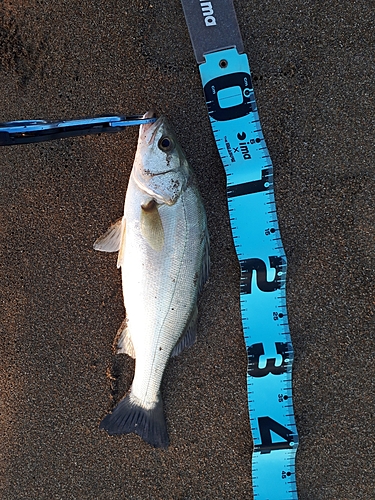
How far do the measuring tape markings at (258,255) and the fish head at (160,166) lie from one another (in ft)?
1.36

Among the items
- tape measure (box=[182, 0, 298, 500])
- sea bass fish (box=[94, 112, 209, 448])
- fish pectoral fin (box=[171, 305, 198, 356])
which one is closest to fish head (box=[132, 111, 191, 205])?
sea bass fish (box=[94, 112, 209, 448])

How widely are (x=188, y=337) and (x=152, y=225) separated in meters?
0.73

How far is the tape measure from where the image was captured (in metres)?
2.32

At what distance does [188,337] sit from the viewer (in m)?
2.20

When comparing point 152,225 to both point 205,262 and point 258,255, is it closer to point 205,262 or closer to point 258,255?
point 205,262

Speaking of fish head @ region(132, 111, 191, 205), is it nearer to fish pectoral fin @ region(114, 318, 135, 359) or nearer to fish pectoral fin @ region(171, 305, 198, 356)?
fish pectoral fin @ region(171, 305, 198, 356)

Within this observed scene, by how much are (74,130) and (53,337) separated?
1.35m

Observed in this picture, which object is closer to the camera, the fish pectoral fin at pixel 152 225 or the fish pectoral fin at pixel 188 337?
the fish pectoral fin at pixel 152 225

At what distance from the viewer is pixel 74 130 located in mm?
1975

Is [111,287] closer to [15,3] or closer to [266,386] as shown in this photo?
[266,386]

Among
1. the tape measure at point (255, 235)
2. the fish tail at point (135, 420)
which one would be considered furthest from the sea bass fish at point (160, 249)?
the tape measure at point (255, 235)

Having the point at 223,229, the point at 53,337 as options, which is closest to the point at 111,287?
the point at 53,337

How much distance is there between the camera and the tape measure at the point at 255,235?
2.32 metres

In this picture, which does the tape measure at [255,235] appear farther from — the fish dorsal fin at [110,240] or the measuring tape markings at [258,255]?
the fish dorsal fin at [110,240]
